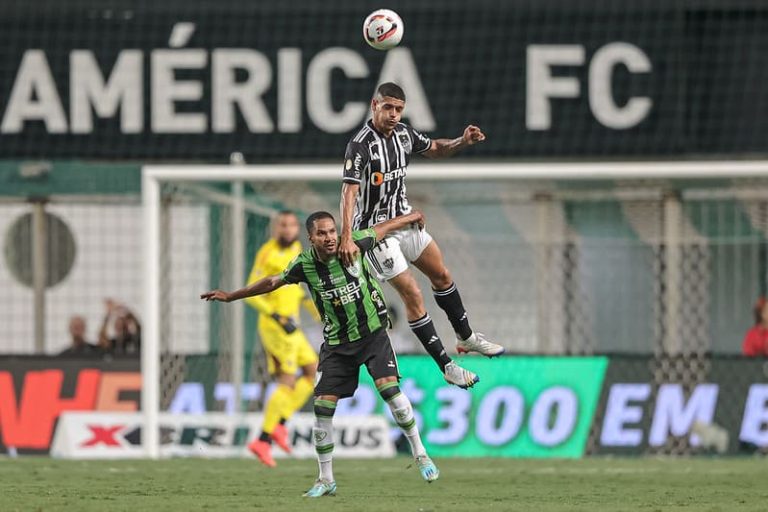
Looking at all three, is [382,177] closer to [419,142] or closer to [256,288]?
[419,142]

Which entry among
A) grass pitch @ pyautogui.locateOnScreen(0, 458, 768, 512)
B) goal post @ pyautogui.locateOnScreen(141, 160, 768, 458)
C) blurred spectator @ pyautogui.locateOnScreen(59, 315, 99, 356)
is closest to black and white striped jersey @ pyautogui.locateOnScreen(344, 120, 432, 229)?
grass pitch @ pyautogui.locateOnScreen(0, 458, 768, 512)

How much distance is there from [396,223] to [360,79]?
6.12 m

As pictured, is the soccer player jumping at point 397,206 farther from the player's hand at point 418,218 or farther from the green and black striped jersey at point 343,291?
the green and black striped jersey at point 343,291

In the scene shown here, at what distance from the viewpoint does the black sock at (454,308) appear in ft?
39.5

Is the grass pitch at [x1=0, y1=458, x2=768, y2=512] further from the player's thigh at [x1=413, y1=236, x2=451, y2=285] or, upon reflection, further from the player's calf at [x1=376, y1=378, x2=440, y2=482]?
the player's thigh at [x1=413, y1=236, x2=451, y2=285]

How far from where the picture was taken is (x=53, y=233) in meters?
19.0

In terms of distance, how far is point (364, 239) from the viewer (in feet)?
36.1

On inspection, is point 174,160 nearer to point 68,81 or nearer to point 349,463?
point 68,81

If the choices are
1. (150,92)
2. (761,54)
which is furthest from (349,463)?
(761,54)

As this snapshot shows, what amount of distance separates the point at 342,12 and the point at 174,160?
2.26 meters

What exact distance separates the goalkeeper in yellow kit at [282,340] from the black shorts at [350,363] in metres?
4.03

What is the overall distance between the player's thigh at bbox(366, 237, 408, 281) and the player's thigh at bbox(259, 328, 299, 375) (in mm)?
3871

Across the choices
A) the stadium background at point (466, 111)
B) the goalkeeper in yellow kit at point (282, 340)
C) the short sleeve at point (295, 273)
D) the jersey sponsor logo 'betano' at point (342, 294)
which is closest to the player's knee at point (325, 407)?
the jersey sponsor logo 'betano' at point (342, 294)

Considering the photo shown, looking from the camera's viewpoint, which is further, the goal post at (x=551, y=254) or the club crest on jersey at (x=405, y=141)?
the goal post at (x=551, y=254)
